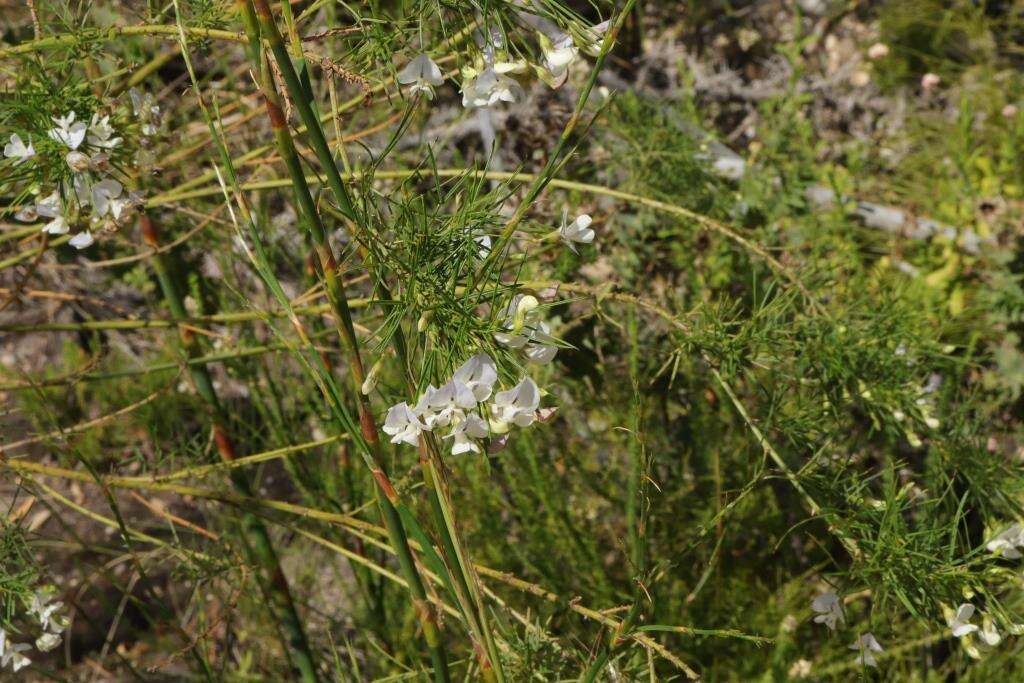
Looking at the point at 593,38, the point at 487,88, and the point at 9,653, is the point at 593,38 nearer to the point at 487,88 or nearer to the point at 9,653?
the point at 487,88

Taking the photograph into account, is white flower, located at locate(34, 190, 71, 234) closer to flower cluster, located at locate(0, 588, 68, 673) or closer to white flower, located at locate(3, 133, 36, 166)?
white flower, located at locate(3, 133, 36, 166)

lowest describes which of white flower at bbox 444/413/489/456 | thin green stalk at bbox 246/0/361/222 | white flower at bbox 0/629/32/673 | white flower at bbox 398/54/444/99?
white flower at bbox 0/629/32/673

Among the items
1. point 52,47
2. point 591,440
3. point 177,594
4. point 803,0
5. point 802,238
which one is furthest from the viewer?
point 803,0

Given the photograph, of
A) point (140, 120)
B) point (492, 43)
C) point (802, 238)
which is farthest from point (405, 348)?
point (802, 238)

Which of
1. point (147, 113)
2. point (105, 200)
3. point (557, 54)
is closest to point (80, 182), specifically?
point (105, 200)

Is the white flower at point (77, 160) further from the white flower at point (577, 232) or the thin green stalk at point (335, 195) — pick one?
the white flower at point (577, 232)

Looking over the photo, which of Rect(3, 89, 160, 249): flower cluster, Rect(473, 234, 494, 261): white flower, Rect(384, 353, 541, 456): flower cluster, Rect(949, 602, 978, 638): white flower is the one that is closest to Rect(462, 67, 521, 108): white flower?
Rect(473, 234, 494, 261): white flower

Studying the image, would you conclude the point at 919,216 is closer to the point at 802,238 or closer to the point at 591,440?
the point at 802,238
